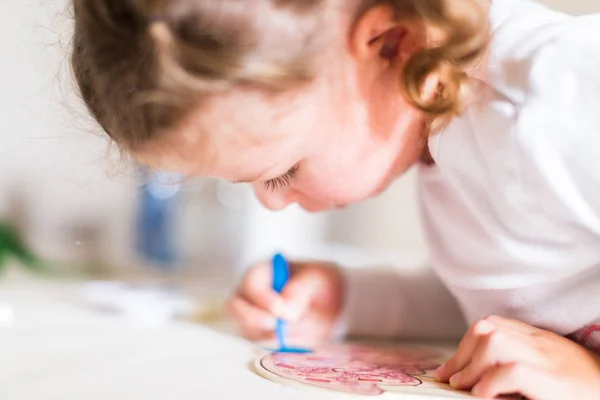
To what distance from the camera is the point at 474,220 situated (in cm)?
66

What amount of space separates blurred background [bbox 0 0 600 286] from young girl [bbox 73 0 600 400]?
1.71ft

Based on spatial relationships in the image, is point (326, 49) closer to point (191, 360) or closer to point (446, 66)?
point (446, 66)

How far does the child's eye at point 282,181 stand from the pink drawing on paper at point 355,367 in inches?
5.4

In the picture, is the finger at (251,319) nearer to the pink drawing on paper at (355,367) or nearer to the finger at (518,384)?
the pink drawing on paper at (355,367)

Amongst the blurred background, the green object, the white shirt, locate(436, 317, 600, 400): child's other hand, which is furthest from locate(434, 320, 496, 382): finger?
the green object

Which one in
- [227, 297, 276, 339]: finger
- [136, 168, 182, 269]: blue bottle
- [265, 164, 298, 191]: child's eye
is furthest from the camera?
[136, 168, 182, 269]: blue bottle

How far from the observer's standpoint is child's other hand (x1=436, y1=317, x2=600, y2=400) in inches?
18.5

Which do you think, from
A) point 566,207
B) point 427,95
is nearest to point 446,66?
point 427,95

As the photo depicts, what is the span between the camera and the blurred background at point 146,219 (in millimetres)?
1244

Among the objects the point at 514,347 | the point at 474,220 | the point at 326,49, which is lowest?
the point at 514,347

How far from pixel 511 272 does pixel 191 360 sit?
27cm

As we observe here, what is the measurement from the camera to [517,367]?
0.47m

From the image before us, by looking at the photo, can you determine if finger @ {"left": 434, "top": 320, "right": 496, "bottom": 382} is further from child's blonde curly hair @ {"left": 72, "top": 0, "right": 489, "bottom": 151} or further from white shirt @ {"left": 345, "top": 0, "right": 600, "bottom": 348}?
child's blonde curly hair @ {"left": 72, "top": 0, "right": 489, "bottom": 151}

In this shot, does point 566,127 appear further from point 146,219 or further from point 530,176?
point 146,219
